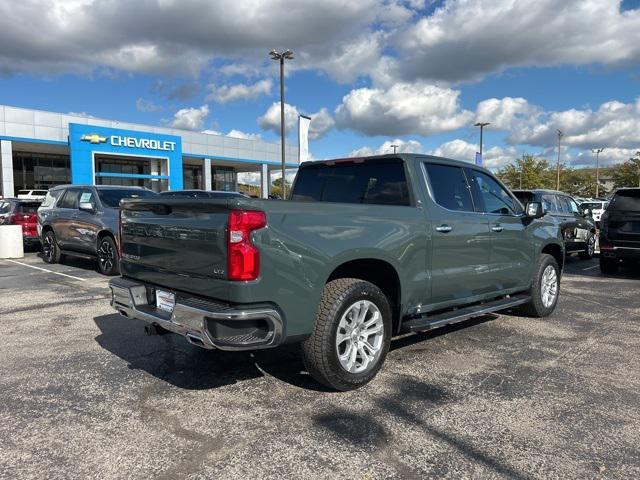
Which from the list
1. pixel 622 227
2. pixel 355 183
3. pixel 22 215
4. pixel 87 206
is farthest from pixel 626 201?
pixel 22 215

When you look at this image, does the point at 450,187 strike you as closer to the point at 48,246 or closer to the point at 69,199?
the point at 69,199

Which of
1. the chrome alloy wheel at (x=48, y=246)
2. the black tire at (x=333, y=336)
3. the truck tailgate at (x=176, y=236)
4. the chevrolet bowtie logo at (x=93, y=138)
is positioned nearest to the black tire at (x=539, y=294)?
the black tire at (x=333, y=336)

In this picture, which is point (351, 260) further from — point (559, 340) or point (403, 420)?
point (559, 340)

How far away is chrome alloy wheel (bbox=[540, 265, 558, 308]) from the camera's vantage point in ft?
20.9

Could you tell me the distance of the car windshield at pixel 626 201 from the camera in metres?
9.45

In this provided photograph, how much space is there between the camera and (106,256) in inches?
376

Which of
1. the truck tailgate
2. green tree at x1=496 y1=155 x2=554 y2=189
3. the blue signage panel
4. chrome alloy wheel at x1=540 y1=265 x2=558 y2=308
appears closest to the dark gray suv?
the truck tailgate

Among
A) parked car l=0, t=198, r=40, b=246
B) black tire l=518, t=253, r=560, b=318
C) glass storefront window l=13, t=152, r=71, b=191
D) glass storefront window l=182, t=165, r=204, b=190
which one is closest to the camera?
black tire l=518, t=253, r=560, b=318

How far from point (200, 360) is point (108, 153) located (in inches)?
1182

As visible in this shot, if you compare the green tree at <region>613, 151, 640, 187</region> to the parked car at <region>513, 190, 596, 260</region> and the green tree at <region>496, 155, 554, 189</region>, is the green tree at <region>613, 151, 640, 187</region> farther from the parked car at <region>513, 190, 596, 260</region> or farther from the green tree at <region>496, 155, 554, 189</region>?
the parked car at <region>513, 190, 596, 260</region>

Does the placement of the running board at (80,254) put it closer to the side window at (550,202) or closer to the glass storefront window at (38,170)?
the side window at (550,202)

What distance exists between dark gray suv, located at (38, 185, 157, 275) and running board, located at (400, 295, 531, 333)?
18.2 ft

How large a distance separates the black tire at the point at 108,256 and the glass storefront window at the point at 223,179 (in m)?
39.6

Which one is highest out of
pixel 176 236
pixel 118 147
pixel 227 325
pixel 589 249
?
pixel 118 147
